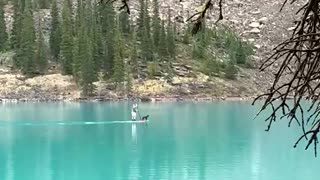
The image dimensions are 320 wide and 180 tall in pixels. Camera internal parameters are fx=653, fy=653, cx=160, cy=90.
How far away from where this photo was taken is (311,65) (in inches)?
156

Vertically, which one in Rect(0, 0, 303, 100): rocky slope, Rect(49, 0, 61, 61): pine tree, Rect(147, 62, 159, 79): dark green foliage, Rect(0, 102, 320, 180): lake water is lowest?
Rect(0, 102, 320, 180): lake water

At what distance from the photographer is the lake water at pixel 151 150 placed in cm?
3030

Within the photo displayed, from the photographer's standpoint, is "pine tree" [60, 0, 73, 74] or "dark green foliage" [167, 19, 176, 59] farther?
"dark green foliage" [167, 19, 176, 59]

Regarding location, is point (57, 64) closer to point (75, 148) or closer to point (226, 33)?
point (226, 33)

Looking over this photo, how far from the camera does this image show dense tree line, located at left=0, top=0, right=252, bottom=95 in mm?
95562

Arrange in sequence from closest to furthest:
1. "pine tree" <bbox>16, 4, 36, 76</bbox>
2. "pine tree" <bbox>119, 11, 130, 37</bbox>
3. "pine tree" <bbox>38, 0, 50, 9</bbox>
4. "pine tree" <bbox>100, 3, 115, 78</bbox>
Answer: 1. "pine tree" <bbox>16, 4, 36, 76</bbox>
2. "pine tree" <bbox>100, 3, 115, 78</bbox>
3. "pine tree" <bbox>119, 11, 130, 37</bbox>
4. "pine tree" <bbox>38, 0, 50, 9</bbox>

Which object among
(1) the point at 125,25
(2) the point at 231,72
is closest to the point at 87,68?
(1) the point at 125,25

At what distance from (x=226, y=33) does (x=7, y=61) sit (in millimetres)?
43188

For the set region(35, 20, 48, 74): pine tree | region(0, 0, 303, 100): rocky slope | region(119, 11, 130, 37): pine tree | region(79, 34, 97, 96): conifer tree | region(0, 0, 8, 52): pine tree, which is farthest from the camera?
region(119, 11, 130, 37): pine tree

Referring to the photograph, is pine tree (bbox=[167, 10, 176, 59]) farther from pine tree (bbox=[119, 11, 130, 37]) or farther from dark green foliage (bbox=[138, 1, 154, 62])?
pine tree (bbox=[119, 11, 130, 37])

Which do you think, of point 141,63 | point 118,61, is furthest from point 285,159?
point 141,63

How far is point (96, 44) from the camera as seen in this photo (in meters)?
101

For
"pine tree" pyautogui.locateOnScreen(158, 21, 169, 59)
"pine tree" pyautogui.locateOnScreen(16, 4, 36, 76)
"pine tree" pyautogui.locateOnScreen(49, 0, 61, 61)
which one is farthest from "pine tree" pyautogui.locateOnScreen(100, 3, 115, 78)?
"pine tree" pyautogui.locateOnScreen(16, 4, 36, 76)

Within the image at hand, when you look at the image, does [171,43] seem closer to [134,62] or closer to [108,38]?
[134,62]
